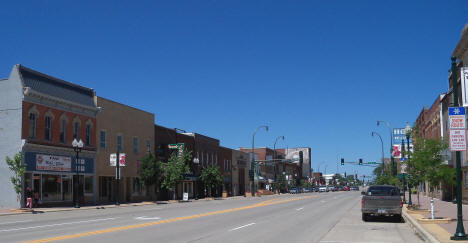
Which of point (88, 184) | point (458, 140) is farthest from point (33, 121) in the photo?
point (458, 140)

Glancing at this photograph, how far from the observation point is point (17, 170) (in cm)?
3344

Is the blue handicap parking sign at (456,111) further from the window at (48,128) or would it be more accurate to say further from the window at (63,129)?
the window at (63,129)

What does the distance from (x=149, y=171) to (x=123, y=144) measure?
146 inches

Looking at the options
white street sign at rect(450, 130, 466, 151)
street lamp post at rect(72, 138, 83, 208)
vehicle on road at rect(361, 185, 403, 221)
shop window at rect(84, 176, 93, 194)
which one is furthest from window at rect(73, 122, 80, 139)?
white street sign at rect(450, 130, 466, 151)

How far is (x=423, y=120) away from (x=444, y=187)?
20431 millimetres

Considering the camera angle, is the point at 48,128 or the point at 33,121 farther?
the point at 48,128

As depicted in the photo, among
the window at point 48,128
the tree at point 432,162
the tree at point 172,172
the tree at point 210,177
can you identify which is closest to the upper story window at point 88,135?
the window at point 48,128

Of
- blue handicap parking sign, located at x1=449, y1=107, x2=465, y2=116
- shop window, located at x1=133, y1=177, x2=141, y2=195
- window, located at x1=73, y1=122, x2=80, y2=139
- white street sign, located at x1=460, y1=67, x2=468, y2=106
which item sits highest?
window, located at x1=73, y1=122, x2=80, y2=139

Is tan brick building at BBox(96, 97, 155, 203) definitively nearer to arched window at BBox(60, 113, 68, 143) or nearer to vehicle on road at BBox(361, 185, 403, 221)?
arched window at BBox(60, 113, 68, 143)

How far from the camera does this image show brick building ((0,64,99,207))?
3572cm

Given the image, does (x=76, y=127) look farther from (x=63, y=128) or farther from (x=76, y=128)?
(x=63, y=128)

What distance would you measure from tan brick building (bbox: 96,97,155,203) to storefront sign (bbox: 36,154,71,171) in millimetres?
4618

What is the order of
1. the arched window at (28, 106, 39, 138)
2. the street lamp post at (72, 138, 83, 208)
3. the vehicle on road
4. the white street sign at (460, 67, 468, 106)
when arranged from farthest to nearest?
the street lamp post at (72, 138, 83, 208)
the arched window at (28, 106, 39, 138)
the vehicle on road
the white street sign at (460, 67, 468, 106)

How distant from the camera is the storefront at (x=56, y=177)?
36.1 m
